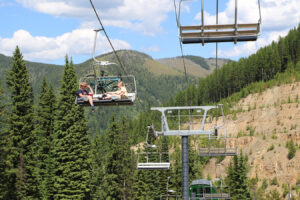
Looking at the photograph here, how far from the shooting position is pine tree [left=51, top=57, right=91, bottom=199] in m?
41.3

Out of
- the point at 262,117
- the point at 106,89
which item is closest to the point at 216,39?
the point at 106,89

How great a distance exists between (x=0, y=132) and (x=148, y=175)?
35.9m

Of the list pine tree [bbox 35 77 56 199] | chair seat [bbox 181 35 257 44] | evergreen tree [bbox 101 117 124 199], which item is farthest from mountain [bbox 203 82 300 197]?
chair seat [bbox 181 35 257 44]

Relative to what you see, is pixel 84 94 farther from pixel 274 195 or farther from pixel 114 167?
pixel 274 195

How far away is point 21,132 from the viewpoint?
40.9 metres

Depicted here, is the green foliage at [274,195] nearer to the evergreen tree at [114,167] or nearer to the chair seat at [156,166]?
the evergreen tree at [114,167]

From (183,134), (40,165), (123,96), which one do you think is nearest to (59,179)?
(40,165)

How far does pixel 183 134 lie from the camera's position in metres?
26.1

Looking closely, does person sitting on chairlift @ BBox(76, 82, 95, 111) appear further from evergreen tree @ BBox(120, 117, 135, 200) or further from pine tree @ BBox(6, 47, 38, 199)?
evergreen tree @ BBox(120, 117, 135, 200)

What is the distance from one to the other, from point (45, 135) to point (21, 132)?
899 cm

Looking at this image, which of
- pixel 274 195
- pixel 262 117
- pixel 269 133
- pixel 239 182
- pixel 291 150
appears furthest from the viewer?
pixel 262 117

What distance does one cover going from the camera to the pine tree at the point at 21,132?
129 ft

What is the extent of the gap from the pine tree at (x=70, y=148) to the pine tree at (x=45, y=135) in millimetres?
4593

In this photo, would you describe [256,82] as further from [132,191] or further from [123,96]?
[123,96]
